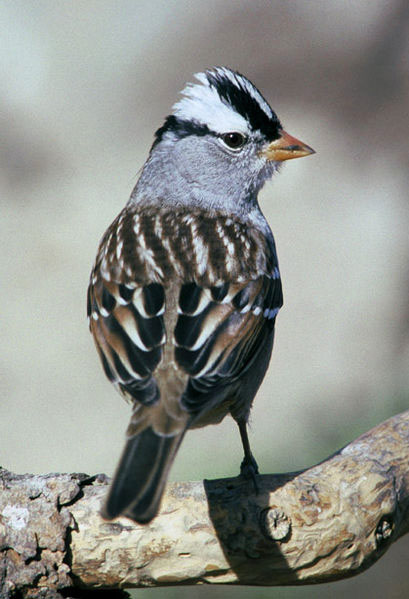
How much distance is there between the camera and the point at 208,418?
4.04m

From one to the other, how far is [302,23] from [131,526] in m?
7.49

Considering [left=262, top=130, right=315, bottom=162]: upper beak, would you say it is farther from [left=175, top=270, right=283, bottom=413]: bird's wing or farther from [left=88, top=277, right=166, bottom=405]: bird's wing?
[left=88, top=277, right=166, bottom=405]: bird's wing

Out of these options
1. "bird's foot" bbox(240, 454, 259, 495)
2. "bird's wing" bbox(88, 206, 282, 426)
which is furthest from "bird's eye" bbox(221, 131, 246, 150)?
"bird's foot" bbox(240, 454, 259, 495)

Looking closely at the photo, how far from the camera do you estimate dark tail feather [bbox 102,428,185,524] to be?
2.95m

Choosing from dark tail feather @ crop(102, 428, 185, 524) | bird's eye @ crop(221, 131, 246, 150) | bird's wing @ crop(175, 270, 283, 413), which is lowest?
dark tail feather @ crop(102, 428, 185, 524)

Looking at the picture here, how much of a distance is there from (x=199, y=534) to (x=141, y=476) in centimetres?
66

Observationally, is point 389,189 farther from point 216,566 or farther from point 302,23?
point 216,566

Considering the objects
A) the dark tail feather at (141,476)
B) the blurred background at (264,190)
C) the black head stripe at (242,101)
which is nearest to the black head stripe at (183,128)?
the black head stripe at (242,101)

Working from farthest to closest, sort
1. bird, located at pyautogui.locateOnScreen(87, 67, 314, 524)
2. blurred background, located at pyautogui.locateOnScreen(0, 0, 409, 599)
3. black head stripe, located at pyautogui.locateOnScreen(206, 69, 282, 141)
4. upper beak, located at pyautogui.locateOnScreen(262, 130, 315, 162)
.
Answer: blurred background, located at pyautogui.locateOnScreen(0, 0, 409, 599)
upper beak, located at pyautogui.locateOnScreen(262, 130, 315, 162)
black head stripe, located at pyautogui.locateOnScreen(206, 69, 282, 141)
bird, located at pyautogui.locateOnScreen(87, 67, 314, 524)

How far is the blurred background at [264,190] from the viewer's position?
357 inches

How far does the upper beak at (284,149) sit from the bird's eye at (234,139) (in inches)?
5.2

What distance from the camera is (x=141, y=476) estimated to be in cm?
304

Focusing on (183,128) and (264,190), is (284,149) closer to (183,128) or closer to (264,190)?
(183,128)

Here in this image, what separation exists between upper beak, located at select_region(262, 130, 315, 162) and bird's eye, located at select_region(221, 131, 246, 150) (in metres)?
0.13
